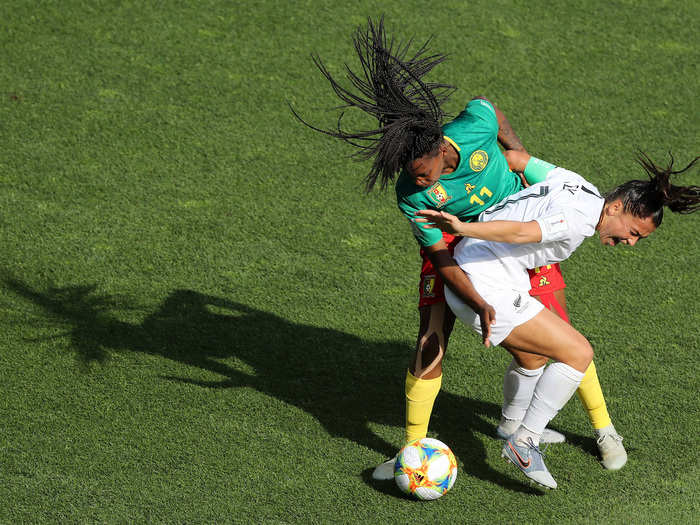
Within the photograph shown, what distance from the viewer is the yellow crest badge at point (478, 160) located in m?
5.04

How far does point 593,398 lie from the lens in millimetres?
5320

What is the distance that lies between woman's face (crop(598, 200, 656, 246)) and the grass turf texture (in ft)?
4.76

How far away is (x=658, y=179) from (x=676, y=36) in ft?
21.8

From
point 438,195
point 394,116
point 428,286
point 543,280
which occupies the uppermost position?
point 394,116

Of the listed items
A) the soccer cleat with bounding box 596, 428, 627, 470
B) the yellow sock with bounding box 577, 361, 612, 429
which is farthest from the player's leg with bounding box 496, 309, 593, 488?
the soccer cleat with bounding box 596, 428, 627, 470

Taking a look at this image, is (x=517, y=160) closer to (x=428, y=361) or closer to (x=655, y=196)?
(x=655, y=196)

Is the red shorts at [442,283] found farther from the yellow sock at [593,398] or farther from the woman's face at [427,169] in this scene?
the yellow sock at [593,398]

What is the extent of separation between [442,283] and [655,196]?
1196 mm

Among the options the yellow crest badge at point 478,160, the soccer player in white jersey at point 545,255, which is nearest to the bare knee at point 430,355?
the soccer player in white jersey at point 545,255

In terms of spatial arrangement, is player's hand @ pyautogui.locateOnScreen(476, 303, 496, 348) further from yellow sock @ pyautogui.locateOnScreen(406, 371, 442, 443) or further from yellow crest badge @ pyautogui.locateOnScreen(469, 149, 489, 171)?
yellow crest badge @ pyautogui.locateOnScreen(469, 149, 489, 171)

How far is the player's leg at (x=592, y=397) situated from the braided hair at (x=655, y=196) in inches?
27.1

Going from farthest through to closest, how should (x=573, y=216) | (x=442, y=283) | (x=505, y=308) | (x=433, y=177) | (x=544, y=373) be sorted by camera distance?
(x=442, y=283) → (x=544, y=373) → (x=433, y=177) → (x=505, y=308) → (x=573, y=216)

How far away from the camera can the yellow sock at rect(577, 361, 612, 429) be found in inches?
207

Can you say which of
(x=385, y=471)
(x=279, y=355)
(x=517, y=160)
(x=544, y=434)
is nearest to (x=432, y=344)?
(x=385, y=471)
